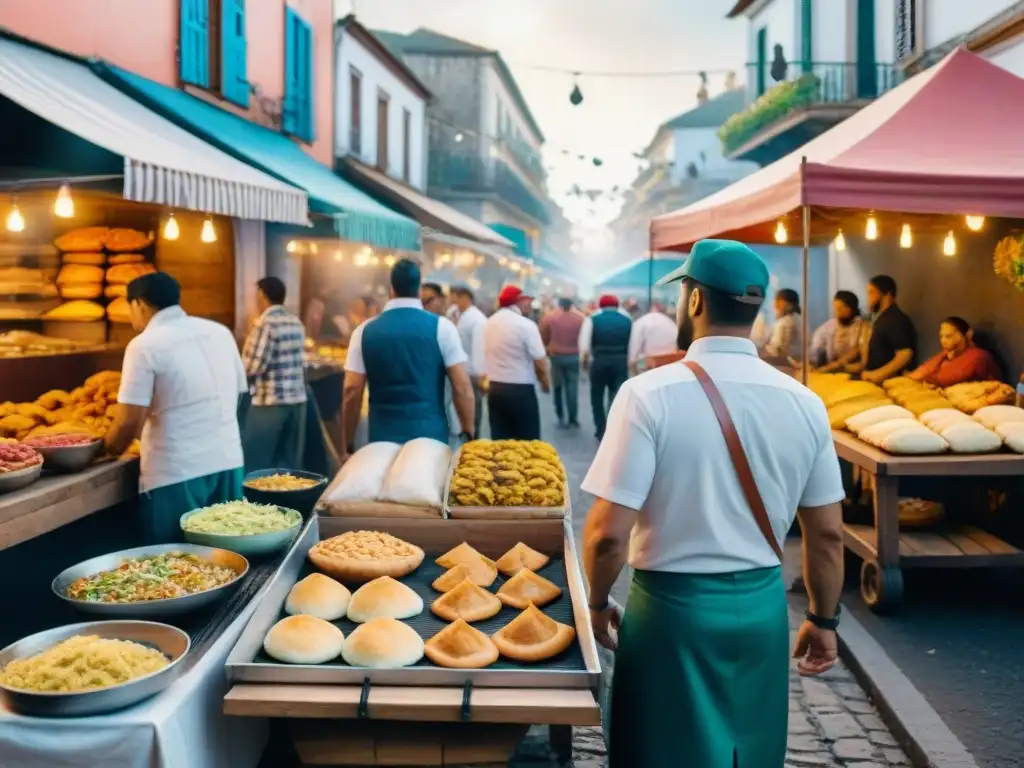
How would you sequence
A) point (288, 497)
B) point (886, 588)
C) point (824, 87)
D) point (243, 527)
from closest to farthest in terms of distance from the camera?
point (243, 527)
point (288, 497)
point (886, 588)
point (824, 87)

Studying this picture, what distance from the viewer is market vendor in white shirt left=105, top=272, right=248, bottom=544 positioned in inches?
186

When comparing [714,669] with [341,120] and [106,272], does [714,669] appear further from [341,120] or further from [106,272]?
[341,120]

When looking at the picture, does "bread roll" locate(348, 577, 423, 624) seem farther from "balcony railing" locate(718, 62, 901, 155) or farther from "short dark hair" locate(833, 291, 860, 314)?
"balcony railing" locate(718, 62, 901, 155)

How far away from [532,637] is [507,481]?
1.35 metres

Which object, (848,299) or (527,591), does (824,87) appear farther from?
(527,591)

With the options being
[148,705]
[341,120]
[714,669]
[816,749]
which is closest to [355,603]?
[148,705]

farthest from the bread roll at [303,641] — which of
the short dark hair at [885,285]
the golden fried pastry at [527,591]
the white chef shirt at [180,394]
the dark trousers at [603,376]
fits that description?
the dark trousers at [603,376]

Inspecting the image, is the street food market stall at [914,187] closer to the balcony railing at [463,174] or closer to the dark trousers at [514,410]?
the dark trousers at [514,410]

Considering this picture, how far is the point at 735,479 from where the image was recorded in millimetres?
2652

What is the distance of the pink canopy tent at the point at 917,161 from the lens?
19.1 ft

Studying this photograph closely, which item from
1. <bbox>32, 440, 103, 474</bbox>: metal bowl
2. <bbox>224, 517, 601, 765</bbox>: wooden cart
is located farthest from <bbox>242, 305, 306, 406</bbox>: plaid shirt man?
<bbox>224, 517, 601, 765</bbox>: wooden cart

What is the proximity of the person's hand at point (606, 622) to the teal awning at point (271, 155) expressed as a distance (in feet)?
23.2

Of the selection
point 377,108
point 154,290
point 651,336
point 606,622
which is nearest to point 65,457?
point 154,290

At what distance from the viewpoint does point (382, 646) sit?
9.41 ft
